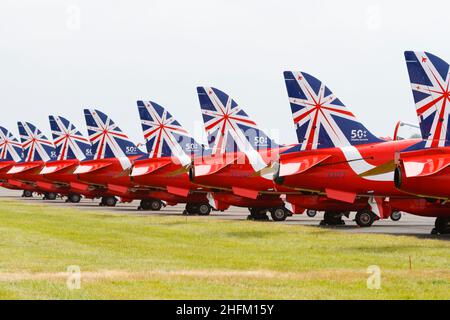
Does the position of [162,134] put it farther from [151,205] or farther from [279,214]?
[279,214]

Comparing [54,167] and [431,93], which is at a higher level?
[431,93]

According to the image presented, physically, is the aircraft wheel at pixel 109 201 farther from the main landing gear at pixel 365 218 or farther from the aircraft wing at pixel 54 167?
the main landing gear at pixel 365 218

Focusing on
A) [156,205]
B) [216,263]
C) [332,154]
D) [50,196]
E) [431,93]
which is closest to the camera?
[216,263]

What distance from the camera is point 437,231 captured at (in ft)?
99.7

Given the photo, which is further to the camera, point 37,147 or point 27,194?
point 27,194

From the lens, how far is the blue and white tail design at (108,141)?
5647cm

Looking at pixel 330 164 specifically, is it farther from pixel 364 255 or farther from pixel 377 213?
pixel 364 255

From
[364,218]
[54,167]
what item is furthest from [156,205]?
[364,218]

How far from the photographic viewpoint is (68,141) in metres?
68.2

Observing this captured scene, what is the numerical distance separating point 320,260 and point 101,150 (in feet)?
122

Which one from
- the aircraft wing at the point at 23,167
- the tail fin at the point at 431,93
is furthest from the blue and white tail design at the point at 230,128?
the aircraft wing at the point at 23,167

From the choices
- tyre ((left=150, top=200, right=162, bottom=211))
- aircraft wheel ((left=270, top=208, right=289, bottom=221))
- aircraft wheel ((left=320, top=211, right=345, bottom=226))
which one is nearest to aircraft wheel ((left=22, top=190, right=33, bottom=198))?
tyre ((left=150, top=200, right=162, bottom=211))

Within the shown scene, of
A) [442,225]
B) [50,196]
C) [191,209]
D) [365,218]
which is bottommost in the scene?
[50,196]

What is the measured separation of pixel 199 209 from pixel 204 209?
254mm
